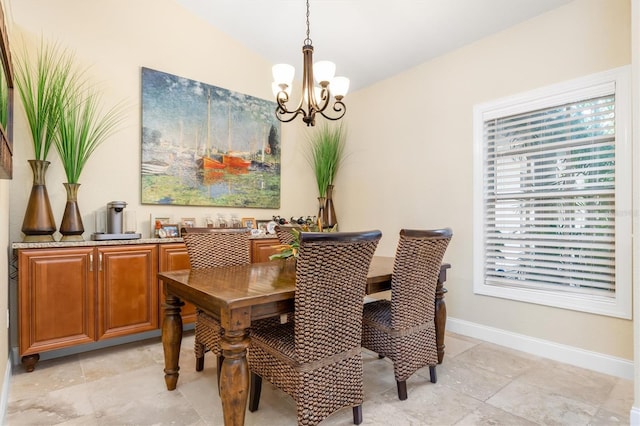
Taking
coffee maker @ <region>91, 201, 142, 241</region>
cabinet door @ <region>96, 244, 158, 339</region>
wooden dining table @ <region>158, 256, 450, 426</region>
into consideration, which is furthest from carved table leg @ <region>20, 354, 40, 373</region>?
wooden dining table @ <region>158, 256, 450, 426</region>

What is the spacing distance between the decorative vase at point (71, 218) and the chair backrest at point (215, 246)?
112cm

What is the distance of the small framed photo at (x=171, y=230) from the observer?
10.5 feet

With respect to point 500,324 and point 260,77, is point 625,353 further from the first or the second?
point 260,77

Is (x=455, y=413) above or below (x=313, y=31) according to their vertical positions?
below

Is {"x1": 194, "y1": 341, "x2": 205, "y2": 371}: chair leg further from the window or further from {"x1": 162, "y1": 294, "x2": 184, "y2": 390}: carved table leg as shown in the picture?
the window

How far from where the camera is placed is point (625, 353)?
7.77 feet

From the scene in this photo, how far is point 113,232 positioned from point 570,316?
3.87 metres

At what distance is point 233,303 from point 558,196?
2.71 metres

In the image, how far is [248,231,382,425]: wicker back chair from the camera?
1.56m

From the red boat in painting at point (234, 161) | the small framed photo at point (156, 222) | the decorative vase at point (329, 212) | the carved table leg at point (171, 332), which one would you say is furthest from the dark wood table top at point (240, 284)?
the decorative vase at point (329, 212)

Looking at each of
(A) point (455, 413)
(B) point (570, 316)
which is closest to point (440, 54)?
(B) point (570, 316)

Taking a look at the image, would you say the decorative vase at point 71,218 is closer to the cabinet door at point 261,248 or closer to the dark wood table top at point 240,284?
the dark wood table top at point 240,284

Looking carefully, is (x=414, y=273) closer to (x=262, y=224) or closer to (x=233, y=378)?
(x=233, y=378)

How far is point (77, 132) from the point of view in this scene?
289cm
